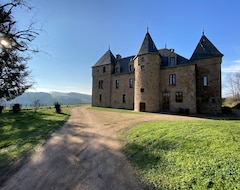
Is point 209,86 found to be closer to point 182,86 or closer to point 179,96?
point 182,86

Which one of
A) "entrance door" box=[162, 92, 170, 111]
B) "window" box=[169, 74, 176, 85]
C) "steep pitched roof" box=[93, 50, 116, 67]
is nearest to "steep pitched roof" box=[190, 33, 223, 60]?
"window" box=[169, 74, 176, 85]

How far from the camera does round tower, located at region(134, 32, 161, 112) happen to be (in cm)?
2133

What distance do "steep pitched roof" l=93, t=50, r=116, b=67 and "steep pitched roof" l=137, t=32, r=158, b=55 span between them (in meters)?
9.98

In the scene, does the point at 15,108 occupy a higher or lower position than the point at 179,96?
lower

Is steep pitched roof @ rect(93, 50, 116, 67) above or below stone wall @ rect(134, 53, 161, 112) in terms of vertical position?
above

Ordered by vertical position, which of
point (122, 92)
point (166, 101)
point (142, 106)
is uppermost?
point (122, 92)

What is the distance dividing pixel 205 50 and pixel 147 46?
9.27 m

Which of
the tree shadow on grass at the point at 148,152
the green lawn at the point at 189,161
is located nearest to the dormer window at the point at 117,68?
the tree shadow on grass at the point at 148,152

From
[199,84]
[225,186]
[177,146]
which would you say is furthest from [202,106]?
[225,186]

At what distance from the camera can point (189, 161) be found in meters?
3.90

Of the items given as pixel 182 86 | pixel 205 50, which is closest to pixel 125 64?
pixel 182 86

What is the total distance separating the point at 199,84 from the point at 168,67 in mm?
5666

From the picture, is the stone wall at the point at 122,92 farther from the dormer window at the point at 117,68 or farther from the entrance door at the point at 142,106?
the entrance door at the point at 142,106

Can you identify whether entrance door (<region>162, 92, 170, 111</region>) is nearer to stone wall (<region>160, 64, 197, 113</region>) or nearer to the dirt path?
stone wall (<region>160, 64, 197, 113</region>)
